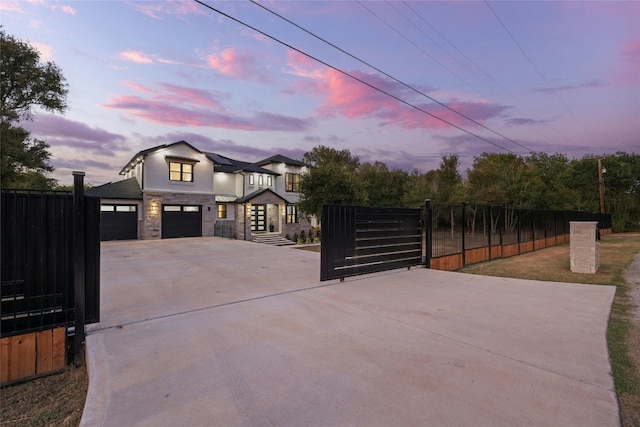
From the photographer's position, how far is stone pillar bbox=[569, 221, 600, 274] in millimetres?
8227

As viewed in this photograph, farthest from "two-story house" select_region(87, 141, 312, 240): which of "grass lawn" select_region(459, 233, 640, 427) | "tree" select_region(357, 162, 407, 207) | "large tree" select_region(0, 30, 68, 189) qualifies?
"grass lawn" select_region(459, 233, 640, 427)

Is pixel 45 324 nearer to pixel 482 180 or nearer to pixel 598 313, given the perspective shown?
pixel 598 313

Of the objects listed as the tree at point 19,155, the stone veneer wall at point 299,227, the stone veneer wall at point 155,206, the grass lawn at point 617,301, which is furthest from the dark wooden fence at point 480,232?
the tree at point 19,155

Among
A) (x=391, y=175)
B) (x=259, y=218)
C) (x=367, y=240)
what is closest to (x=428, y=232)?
(x=367, y=240)

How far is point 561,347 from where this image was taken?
3.33 m

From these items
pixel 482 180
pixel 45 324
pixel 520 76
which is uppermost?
pixel 520 76

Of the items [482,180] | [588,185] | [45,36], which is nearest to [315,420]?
[45,36]

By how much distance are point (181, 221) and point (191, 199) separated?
1.58 metres

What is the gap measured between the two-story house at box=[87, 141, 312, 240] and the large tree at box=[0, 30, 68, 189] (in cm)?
346

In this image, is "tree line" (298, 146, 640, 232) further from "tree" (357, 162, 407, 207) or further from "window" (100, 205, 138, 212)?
"window" (100, 205, 138, 212)

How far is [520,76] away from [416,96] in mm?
5974

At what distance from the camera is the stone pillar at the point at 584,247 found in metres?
8.23

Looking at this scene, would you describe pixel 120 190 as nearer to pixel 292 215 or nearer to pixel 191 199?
pixel 191 199

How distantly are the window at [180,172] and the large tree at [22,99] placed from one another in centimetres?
635
